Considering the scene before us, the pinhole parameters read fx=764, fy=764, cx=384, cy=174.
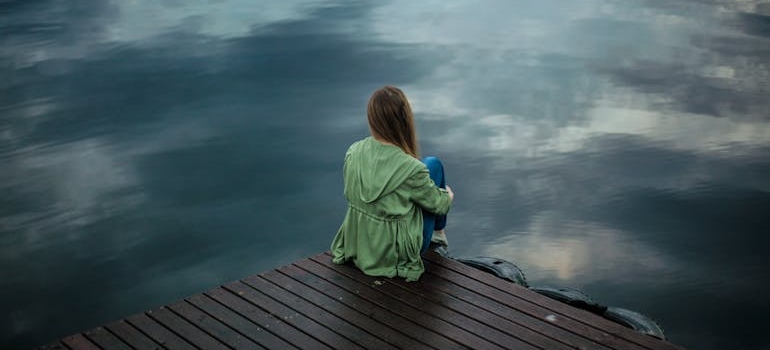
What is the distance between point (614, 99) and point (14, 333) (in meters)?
7.09

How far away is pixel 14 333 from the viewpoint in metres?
5.36

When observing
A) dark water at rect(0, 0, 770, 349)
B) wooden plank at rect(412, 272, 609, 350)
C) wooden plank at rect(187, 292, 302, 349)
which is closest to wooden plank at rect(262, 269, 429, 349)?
wooden plank at rect(187, 292, 302, 349)

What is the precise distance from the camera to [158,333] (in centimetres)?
345

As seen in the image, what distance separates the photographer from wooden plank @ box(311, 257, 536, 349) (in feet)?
11.0

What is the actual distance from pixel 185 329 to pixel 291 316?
483mm

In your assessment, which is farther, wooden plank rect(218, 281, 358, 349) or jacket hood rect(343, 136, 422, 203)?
jacket hood rect(343, 136, 422, 203)

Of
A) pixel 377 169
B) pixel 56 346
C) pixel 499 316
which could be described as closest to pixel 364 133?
pixel 377 169

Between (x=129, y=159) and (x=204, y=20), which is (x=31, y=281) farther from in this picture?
(x=204, y=20)

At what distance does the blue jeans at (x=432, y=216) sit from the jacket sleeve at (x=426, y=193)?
8 centimetres

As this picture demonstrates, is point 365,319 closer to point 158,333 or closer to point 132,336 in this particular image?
point 158,333

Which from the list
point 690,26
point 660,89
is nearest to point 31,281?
point 660,89

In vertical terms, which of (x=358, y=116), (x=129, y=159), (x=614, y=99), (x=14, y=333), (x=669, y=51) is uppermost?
(x=669, y=51)

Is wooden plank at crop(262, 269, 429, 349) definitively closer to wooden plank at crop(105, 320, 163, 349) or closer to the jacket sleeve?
the jacket sleeve

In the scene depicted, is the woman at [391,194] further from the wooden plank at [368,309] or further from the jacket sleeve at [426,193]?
the wooden plank at [368,309]
